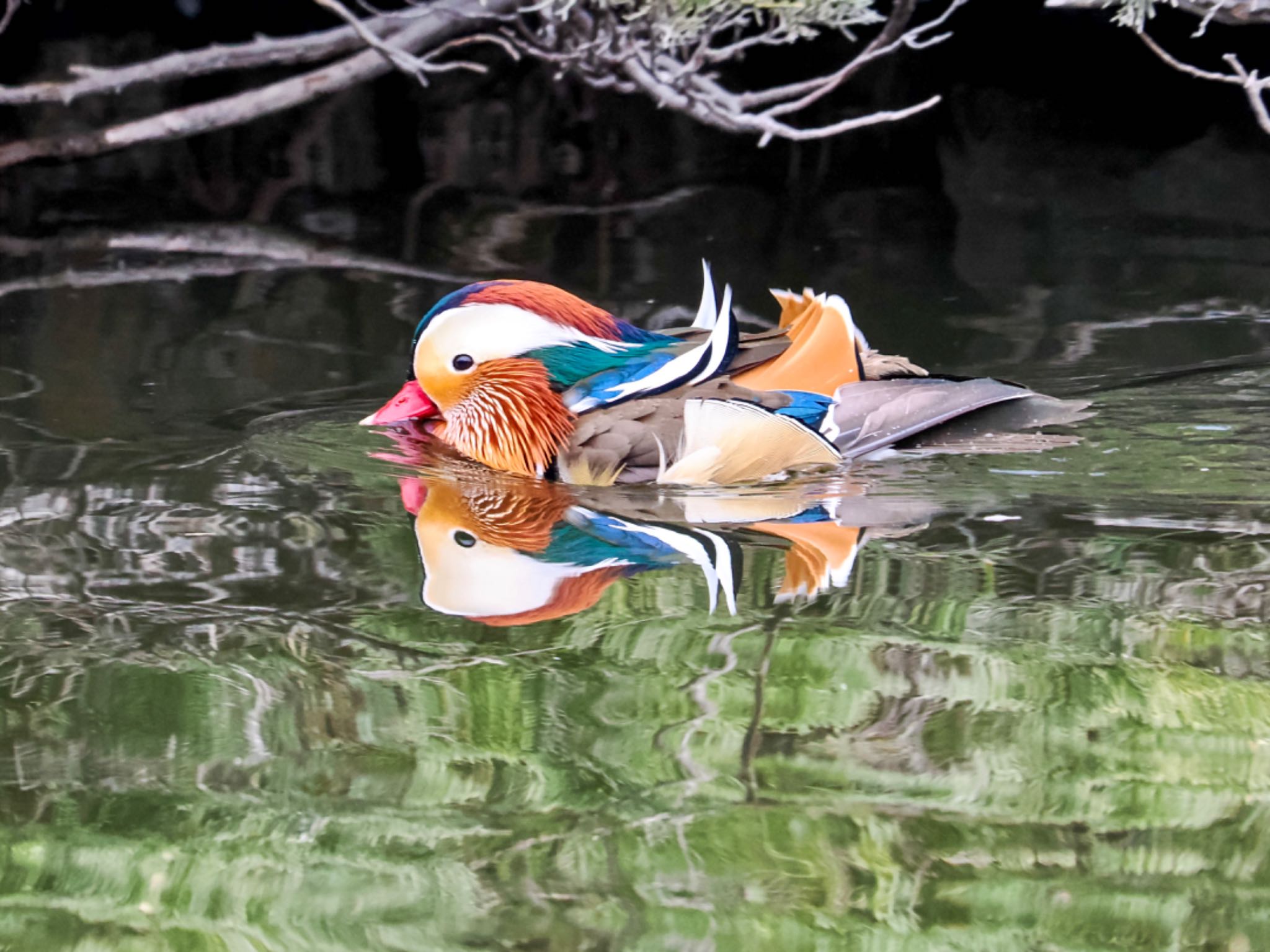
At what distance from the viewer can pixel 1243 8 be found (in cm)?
660

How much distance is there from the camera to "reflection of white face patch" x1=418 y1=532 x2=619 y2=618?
131 inches

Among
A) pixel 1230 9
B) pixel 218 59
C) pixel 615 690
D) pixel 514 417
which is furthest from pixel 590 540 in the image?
pixel 218 59

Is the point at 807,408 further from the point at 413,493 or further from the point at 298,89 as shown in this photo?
the point at 298,89

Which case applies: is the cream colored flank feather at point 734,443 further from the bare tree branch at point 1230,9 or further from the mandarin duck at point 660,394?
the bare tree branch at point 1230,9

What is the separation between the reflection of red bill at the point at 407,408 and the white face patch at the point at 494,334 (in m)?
0.16

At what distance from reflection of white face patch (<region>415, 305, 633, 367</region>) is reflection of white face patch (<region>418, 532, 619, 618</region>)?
0.73 metres

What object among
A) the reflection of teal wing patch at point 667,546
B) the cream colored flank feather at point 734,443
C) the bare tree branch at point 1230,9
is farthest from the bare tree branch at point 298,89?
the reflection of teal wing patch at point 667,546

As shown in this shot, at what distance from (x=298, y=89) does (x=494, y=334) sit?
4.35 meters

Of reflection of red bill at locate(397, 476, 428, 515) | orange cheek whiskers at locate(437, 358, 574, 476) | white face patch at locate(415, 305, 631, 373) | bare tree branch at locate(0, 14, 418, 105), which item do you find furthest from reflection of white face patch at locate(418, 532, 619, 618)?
bare tree branch at locate(0, 14, 418, 105)

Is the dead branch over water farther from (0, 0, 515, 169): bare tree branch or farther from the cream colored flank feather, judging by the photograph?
the cream colored flank feather

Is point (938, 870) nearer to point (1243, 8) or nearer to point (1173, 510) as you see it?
point (1173, 510)

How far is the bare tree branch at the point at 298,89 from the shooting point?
26.6 feet

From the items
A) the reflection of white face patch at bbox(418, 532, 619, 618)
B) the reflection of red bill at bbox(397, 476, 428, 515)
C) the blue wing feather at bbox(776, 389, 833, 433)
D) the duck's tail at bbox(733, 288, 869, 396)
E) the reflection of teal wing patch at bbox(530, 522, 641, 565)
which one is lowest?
the reflection of white face patch at bbox(418, 532, 619, 618)

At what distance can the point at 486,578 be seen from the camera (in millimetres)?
3500
